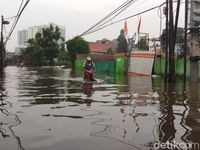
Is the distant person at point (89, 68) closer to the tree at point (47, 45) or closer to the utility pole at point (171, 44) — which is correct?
the utility pole at point (171, 44)

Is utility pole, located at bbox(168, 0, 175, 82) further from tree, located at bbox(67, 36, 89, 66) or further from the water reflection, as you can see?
tree, located at bbox(67, 36, 89, 66)

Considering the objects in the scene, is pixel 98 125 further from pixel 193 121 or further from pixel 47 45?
pixel 47 45

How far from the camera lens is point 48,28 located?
8425 centimetres

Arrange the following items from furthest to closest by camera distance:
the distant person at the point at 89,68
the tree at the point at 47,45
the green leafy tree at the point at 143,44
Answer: the tree at the point at 47,45 → the green leafy tree at the point at 143,44 → the distant person at the point at 89,68

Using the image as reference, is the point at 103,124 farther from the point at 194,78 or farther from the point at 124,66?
the point at 124,66

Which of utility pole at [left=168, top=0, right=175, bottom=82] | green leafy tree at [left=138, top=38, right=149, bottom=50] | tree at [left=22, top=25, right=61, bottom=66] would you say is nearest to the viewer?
utility pole at [left=168, top=0, right=175, bottom=82]

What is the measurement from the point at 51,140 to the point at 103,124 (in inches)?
67.4

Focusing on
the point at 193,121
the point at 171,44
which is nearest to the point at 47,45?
the point at 171,44

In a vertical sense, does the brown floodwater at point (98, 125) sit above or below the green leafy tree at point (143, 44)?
below

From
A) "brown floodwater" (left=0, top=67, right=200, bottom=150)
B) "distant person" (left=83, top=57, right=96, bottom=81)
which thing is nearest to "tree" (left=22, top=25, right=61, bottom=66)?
"distant person" (left=83, top=57, right=96, bottom=81)

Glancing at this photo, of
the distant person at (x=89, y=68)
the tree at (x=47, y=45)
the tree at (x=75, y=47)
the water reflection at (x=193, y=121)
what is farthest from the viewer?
the tree at (x=47, y=45)

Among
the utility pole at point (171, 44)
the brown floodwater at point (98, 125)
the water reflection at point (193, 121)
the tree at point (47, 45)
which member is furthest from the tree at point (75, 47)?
the water reflection at point (193, 121)

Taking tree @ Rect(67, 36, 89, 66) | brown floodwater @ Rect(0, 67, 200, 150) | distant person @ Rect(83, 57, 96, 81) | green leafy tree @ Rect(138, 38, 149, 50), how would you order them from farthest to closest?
tree @ Rect(67, 36, 89, 66)
green leafy tree @ Rect(138, 38, 149, 50)
distant person @ Rect(83, 57, 96, 81)
brown floodwater @ Rect(0, 67, 200, 150)

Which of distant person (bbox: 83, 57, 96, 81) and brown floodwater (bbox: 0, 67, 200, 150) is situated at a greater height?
distant person (bbox: 83, 57, 96, 81)
